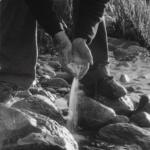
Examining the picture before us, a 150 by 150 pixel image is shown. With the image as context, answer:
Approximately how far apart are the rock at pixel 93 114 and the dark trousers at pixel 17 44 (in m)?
0.47

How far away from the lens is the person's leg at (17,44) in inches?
143

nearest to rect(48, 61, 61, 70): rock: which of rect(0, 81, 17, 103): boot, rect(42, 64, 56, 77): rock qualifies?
rect(42, 64, 56, 77): rock

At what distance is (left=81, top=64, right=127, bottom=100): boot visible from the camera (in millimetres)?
4199

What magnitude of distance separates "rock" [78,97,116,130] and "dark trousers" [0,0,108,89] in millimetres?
470

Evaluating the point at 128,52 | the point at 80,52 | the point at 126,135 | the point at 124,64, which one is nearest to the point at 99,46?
the point at 126,135

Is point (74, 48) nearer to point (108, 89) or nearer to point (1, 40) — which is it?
point (1, 40)

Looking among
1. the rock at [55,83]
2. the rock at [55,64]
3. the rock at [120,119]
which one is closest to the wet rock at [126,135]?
the rock at [120,119]

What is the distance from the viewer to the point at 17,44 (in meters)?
3.71

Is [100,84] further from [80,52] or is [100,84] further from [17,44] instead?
[80,52]

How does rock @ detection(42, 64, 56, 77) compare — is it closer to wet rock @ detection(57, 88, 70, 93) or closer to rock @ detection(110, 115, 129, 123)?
wet rock @ detection(57, 88, 70, 93)

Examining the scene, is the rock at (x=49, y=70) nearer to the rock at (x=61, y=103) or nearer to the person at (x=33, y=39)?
the rock at (x=61, y=103)

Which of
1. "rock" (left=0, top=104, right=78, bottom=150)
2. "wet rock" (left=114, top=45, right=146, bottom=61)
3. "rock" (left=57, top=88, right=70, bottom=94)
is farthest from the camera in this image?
"wet rock" (left=114, top=45, right=146, bottom=61)

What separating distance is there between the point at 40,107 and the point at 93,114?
0.41 m

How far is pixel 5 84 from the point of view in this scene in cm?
372
